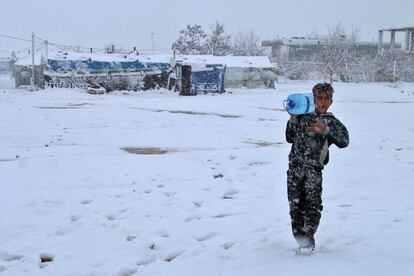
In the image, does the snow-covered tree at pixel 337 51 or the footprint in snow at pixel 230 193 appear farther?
the snow-covered tree at pixel 337 51

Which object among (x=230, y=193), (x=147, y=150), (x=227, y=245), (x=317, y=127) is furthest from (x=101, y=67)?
(x=317, y=127)

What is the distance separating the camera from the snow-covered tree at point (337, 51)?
190 ft

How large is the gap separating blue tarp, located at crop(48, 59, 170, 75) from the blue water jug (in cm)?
3697

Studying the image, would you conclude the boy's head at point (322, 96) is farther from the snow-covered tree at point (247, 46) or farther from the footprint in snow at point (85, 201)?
the snow-covered tree at point (247, 46)

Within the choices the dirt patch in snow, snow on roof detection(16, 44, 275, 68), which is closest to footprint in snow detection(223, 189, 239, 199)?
the dirt patch in snow

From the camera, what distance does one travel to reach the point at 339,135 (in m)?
3.67

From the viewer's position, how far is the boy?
3.75 m

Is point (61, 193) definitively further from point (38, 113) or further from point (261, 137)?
point (38, 113)

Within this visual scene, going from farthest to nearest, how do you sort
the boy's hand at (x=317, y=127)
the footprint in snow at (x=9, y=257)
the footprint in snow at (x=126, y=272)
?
the footprint in snow at (x=9, y=257) → the footprint in snow at (x=126, y=272) → the boy's hand at (x=317, y=127)

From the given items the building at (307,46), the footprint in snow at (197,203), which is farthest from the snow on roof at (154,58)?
the footprint in snow at (197,203)

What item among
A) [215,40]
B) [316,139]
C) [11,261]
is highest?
[215,40]

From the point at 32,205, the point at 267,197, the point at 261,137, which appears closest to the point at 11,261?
the point at 32,205

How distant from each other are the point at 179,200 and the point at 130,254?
1.92 meters

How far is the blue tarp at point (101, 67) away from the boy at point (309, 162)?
36.9 m
